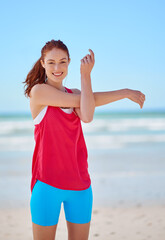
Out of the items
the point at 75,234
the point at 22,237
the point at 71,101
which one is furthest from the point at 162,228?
the point at 71,101

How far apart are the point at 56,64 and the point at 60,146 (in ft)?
1.72

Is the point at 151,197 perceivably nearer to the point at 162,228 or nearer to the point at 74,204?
the point at 162,228

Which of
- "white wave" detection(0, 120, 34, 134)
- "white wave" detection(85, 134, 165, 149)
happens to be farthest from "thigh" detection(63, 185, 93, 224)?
"white wave" detection(0, 120, 34, 134)

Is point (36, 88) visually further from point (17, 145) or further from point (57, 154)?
point (17, 145)

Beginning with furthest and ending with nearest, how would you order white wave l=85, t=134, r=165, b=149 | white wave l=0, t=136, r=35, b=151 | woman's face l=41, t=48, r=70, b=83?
white wave l=85, t=134, r=165, b=149
white wave l=0, t=136, r=35, b=151
woman's face l=41, t=48, r=70, b=83

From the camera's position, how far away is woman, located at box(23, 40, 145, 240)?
6.39 feet

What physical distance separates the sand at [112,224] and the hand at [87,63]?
2.43m

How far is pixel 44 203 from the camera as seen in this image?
6.38 feet

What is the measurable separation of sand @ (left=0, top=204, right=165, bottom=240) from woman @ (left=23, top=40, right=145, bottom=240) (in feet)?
6.18

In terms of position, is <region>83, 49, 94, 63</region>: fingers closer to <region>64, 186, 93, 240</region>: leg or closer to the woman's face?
the woman's face

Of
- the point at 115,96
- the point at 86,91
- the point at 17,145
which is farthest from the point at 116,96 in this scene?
the point at 17,145

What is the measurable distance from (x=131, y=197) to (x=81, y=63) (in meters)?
3.60

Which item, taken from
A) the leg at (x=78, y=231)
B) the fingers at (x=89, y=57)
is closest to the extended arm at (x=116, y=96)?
the fingers at (x=89, y=57)

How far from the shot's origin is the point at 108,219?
14.0 feet
